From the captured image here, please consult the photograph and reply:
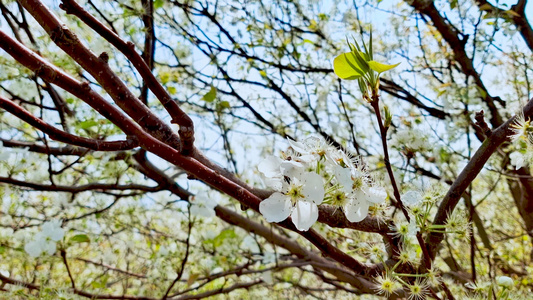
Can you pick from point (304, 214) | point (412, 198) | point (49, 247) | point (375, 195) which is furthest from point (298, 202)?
point (49, 247)

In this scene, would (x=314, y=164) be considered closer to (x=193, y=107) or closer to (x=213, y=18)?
(x=213, y=18)

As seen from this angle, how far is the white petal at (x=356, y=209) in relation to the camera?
28.0 inches

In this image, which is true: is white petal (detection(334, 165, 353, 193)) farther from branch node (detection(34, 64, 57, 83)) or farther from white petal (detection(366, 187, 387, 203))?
branch node (detection(34, 64, 57, 83))

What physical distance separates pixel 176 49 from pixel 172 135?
1.90 metres

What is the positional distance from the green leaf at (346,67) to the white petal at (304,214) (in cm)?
21

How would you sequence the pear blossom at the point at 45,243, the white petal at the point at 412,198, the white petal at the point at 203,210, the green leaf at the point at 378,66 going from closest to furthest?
the green leaf at the point at 378,66
the white petal at the point at 412,198
the pear blossom at the point at 45,243
the white petal at the point at 203,210

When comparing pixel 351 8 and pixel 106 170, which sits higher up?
pixel 351 8

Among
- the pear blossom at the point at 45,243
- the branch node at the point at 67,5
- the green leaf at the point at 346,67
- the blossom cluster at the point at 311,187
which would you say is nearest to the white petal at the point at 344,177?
the blossom cluster at the point at 311,187

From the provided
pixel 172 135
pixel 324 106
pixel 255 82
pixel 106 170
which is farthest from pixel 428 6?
pixel 172 135

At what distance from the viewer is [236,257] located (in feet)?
7.20

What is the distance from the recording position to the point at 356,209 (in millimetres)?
718

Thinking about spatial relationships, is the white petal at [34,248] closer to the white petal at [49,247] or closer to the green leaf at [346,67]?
the white petal at [49,247]

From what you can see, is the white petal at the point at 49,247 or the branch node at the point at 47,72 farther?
the white petal at the point at 49,247

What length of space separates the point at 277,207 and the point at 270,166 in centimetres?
7
